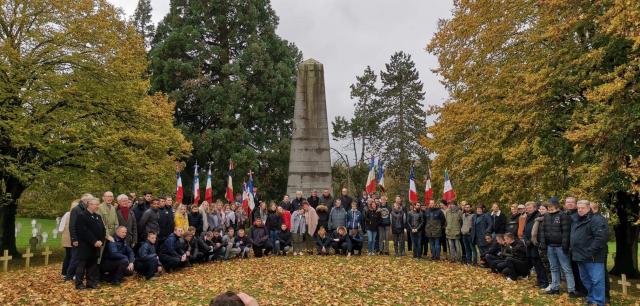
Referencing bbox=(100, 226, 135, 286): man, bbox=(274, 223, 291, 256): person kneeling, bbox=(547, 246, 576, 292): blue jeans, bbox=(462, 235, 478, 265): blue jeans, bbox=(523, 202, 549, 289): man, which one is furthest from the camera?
bbox=(274, 223, 291, 256): person kneeling

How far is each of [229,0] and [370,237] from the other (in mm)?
26311

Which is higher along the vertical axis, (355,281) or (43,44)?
(43,44)

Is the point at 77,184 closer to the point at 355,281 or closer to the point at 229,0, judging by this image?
the point at 355,281

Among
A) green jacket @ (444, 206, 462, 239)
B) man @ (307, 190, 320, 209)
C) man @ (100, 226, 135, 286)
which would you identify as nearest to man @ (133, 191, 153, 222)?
man @ (100, 226, 135, 286)

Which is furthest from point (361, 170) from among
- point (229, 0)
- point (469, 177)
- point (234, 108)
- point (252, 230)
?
point (252, 230)

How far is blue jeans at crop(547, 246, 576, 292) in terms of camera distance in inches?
419

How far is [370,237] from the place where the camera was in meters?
17.4

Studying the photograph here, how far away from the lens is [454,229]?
53.2ft

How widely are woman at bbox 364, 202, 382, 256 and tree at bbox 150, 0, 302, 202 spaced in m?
17.8

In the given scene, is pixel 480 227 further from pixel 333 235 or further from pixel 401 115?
pixel 401 115

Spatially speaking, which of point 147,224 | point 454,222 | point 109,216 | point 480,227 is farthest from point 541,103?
point 109,216

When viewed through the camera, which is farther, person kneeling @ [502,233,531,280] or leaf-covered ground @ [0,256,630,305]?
person kneeling @ [502,233,531,280]

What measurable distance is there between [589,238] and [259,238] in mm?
9831

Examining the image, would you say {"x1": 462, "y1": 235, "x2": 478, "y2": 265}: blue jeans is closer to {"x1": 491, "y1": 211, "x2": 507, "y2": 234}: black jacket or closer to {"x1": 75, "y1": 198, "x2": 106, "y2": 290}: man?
{"x1": 491, "y1": 211, "x2": 507, "y2": 234}: black jacket
